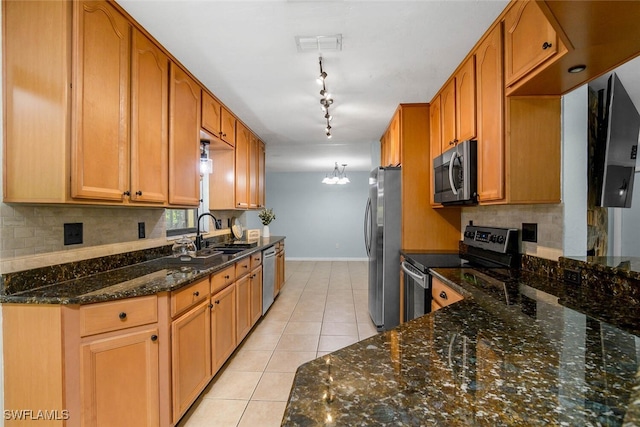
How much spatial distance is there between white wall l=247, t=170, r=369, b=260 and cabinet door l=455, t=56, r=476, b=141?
542 centimetres

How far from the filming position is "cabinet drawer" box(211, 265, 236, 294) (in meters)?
2.08

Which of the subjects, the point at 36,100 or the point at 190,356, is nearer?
the point at 36,100

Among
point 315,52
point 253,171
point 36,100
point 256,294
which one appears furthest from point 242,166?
point 36,100

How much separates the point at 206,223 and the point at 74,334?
219cm

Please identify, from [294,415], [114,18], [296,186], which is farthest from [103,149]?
[296,186]

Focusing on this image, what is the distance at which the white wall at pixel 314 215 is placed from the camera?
7.68m

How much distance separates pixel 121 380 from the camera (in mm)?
1405

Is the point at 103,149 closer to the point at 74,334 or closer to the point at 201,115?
the point at 74,334

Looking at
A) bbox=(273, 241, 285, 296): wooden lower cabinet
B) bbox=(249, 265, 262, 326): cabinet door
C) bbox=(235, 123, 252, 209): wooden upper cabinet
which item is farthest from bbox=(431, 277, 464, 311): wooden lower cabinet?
bbox=(273, 241, 285, 296): wooden lower cabinet

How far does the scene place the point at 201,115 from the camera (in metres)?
2.52

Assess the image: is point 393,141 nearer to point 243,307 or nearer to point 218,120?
point 218,120

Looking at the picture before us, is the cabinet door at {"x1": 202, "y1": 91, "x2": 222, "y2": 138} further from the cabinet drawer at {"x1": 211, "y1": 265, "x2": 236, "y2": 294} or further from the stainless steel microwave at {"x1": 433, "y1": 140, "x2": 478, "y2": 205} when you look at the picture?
the stainless steel microwave at {"x1": 433, "y1": 140, "x2": 478, "y2": 205}

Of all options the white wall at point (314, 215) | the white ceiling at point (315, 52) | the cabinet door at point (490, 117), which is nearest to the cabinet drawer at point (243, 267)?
the white ceiling at point (315, 52)

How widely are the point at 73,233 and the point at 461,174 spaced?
2504 mm
